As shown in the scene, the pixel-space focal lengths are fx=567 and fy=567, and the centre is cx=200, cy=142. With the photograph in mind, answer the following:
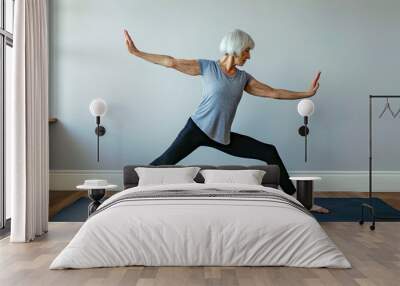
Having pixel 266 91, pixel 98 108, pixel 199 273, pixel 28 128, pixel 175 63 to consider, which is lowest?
pixel 199 273

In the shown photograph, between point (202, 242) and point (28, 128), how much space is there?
6.40ft

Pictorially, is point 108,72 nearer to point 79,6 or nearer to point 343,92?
point 79,6

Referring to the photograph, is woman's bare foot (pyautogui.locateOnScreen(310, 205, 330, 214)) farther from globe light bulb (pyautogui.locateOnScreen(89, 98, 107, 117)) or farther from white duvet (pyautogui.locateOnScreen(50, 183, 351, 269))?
globe light bulb (pyautogui.locateOnScreen(89, 98, 107, 117))

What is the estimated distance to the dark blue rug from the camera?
6.11m

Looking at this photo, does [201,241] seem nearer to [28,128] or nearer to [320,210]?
[28,128]

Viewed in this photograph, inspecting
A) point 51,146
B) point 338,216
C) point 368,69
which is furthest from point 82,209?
point 368,69

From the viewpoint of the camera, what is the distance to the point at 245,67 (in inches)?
316

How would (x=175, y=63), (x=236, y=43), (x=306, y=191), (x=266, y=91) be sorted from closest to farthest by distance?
(x=306, y=191) < (x=236, y=43) < (x=175, y=63) < (x=266, y=91)

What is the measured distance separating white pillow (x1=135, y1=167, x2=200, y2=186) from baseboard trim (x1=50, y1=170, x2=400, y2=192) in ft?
7.75

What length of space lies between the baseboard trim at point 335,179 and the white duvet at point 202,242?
418 cm

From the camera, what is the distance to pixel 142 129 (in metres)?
8.07

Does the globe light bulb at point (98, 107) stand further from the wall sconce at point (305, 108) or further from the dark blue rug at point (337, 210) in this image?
the wall sconce at point (305, 108)

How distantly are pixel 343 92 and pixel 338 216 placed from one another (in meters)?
Result: 2.45

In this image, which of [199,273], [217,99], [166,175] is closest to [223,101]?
[217,99]
